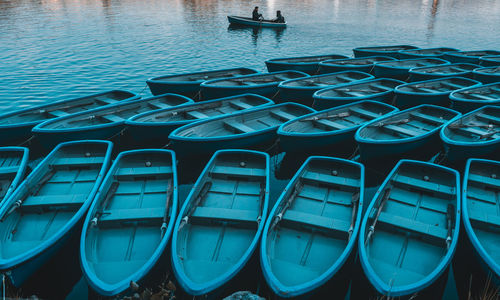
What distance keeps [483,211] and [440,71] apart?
17.3m

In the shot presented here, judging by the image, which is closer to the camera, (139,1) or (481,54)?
(481,54)

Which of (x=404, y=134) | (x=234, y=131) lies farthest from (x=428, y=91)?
(x=234, y=131)

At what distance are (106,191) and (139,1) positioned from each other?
3013 inches

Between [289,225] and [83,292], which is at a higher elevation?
[289,225]

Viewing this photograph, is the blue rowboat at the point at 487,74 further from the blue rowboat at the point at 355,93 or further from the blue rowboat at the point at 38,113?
the blue rowboat at the point at 38,113

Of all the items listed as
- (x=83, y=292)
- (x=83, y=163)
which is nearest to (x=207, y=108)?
(x=83, y=163)

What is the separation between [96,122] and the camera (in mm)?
16141

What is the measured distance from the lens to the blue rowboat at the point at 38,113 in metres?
14.5

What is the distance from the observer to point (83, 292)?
9008mm

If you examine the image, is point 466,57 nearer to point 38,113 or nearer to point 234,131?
point 234,131

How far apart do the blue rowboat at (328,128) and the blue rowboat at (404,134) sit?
26.4 inches

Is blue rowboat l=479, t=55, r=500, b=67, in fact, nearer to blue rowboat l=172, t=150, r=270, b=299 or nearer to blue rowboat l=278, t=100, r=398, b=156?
blue rowboat l=278, t=100, r=398, b=156

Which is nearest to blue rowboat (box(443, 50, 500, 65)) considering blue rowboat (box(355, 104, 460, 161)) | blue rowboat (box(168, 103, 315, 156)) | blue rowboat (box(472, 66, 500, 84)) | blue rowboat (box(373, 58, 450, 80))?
blue rowboat (box(373, 58, 450, 80))

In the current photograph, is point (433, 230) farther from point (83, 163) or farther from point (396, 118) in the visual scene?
point (83, 163)
